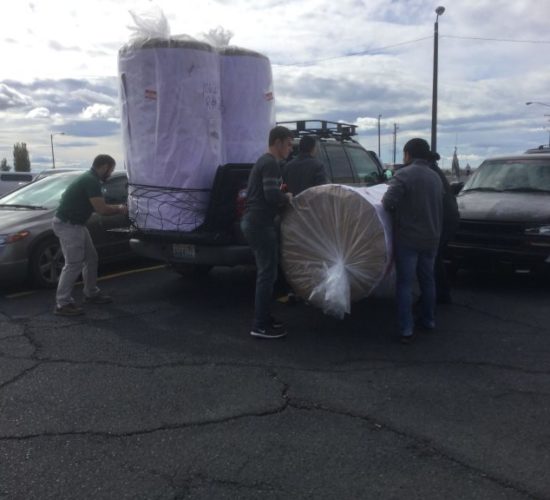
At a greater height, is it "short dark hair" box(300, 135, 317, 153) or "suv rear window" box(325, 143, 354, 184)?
"short dark hair" box(300, 135, 317, 153)

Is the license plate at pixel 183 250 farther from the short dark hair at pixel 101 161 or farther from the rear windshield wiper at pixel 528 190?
the rear windshield wiper at pixel 528 190

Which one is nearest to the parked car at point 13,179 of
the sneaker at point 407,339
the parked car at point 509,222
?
the parked car at point 509,222

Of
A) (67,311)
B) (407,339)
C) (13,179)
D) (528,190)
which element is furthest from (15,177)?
(407,339)

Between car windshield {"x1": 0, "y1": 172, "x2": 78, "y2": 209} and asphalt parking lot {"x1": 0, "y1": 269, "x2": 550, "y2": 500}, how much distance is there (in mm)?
2136

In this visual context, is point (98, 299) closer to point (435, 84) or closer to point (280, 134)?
point (280, 134)

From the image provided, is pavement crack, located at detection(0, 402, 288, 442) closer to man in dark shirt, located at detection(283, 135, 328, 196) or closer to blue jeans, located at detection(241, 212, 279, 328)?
blue jeans, located at detection(241, 212, 279, 328)

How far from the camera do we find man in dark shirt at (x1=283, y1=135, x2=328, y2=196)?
648cm

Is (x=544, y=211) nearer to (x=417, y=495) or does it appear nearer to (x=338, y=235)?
(x=338, y=235)

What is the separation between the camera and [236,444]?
3611 mm

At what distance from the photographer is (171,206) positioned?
6.43 m

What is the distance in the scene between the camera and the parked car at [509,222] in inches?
289

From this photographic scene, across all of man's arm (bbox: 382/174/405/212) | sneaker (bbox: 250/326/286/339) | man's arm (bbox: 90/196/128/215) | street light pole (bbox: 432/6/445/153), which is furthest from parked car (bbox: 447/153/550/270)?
street light pole (bbox: 432/6/445/153)

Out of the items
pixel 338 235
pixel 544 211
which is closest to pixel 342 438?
pixel 338 235

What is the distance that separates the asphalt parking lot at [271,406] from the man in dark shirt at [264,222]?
11.0 inches
